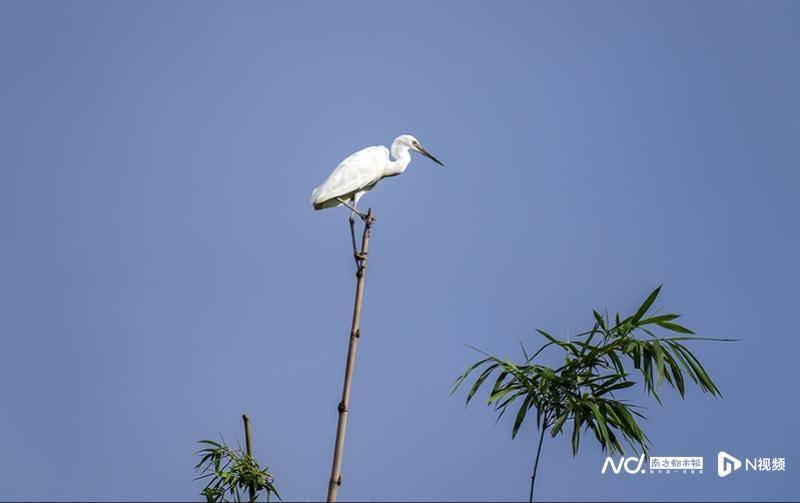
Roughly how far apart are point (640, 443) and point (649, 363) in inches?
18.6

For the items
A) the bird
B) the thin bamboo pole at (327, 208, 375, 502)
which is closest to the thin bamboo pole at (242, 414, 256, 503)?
the thin bamboo pole at (327, 208, 375, 502)

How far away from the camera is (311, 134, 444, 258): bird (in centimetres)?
795

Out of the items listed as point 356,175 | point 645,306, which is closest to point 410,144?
point 356,175

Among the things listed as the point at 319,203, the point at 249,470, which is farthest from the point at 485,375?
the point at 319,203

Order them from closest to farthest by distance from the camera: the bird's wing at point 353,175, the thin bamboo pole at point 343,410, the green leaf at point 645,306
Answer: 1. the thin bamboo pole at point 343,410
2. the green leaf at point 645,306
3. the bird's wing at point 353,175

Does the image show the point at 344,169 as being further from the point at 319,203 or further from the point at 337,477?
the point at 337,477

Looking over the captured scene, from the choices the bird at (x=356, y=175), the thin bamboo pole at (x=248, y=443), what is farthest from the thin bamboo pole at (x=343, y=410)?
the bird at (x=356, y=175)

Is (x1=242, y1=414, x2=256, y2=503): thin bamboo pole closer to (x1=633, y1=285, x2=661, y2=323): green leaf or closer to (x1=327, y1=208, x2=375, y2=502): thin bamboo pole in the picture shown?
(x1=327, y1=208, x2=375, y2=502): thin bamboo pole

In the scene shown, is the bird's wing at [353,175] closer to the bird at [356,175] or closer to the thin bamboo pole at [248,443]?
the bird at [356,175]

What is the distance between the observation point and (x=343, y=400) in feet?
15.4

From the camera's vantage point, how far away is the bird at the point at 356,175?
7.95 metres

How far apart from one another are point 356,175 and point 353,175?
3cm

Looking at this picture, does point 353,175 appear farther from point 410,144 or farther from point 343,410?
point 343,410

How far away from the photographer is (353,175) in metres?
8.14
